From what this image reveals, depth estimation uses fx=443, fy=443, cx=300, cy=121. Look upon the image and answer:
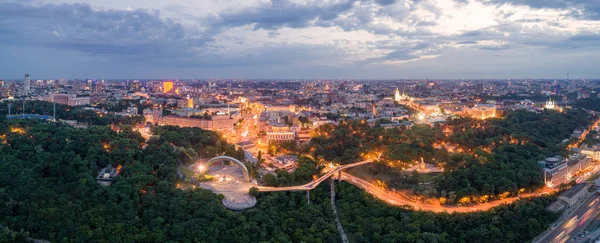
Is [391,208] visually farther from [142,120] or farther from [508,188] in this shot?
[142,120]

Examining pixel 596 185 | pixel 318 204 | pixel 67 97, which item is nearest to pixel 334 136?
pixel 318 204

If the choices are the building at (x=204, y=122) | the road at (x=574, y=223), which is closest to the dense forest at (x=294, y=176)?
the road at (x=574, y=223)

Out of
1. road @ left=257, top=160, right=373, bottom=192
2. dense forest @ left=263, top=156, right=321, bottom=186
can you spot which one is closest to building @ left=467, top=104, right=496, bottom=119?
road @ left=257, top=160, right=373, bottom=192

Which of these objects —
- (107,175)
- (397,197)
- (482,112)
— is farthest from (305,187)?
(482,112)

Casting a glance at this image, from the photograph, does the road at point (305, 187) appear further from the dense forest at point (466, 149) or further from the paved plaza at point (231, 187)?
the dense forest at point (466, 149)

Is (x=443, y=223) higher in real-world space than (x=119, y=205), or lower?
lower

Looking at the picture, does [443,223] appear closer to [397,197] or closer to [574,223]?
[397,197]
